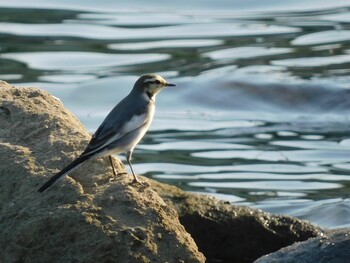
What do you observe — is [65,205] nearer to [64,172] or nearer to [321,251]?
[64,172]

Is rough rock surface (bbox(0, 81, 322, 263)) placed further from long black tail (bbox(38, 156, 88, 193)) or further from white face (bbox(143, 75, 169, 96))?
white face (bbox(143, 75, 169, 96))

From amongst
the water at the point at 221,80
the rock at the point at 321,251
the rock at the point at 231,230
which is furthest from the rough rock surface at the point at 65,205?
the water at the point at 221,80

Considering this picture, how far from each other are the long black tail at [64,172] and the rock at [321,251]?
3.92ft

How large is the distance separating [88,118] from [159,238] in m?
8.25

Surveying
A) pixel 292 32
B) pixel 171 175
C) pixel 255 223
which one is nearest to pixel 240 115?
pixel 171 175

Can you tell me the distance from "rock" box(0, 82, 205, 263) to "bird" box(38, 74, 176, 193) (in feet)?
0.39

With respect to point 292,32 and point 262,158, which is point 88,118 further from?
point 292,32

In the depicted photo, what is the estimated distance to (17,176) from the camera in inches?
293

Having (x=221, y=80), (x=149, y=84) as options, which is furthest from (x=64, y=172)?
(x=221, y=80)

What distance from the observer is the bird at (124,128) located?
7.30 metres

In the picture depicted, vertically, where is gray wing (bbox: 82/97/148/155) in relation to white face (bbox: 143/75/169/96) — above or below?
below

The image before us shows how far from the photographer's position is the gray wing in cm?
755

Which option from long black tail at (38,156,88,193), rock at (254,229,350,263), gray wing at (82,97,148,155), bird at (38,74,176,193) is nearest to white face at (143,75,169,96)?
bird at (38,74,176,193)

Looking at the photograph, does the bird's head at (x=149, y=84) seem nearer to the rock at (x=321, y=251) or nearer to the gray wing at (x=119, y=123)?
the gray wing at (x=119, y=123)
